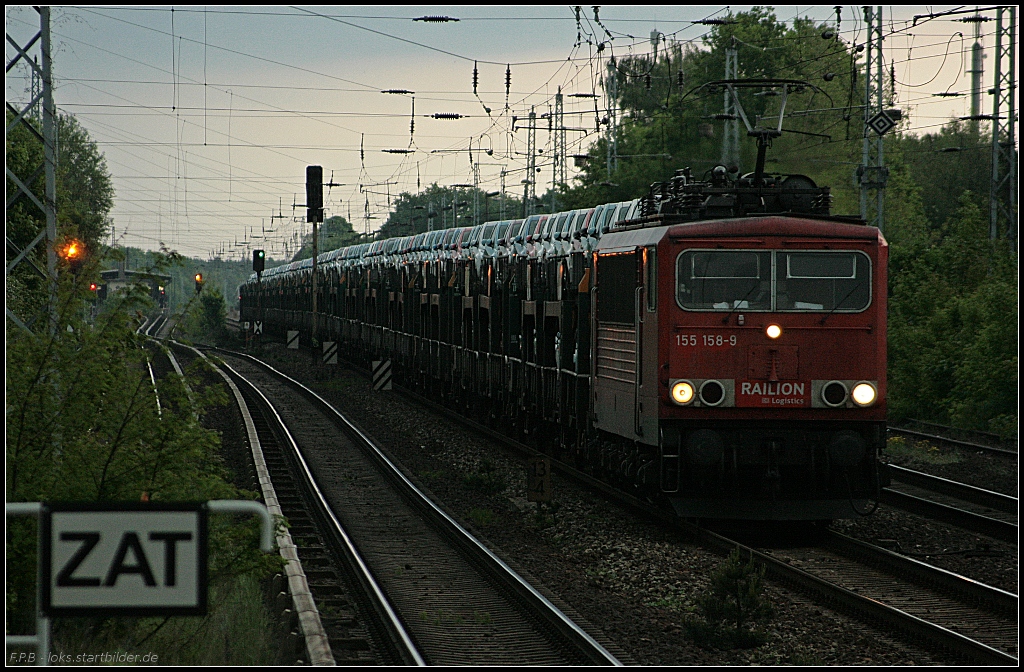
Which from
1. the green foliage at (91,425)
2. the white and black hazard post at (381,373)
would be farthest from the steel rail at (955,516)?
the white and black hazard post at (381,373)

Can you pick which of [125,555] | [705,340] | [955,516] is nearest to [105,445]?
[125,555]

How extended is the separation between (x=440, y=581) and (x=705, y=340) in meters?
3.85

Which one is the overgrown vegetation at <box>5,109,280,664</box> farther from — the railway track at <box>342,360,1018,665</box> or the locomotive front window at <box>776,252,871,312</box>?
the locomotive front window at <box>776,252,871,312</box>

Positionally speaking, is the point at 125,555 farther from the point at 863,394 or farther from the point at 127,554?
the point at 863,394

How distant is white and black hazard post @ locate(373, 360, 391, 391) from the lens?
3406 cm

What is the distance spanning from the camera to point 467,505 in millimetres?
16891

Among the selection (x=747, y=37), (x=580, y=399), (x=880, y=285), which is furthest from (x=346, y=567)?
(x=747, y=37)

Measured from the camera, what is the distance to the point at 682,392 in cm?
1244

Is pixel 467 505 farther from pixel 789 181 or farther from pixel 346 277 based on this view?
pixel 346 277

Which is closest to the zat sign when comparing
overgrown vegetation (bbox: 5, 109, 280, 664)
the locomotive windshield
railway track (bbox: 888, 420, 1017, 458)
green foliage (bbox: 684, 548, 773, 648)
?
overgrown vegetation (bbox: 5, 109, 280, 664)

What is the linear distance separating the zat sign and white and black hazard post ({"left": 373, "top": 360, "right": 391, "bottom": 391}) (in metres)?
28.6

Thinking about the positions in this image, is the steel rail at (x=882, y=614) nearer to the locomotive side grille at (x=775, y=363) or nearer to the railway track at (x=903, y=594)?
the railway track at (x=903, y=594)

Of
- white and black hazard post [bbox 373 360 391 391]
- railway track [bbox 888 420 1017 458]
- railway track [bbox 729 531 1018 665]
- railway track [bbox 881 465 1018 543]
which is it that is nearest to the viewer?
railway track [bbox 729 531 1018 665]

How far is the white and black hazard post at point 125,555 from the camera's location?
526 cm
